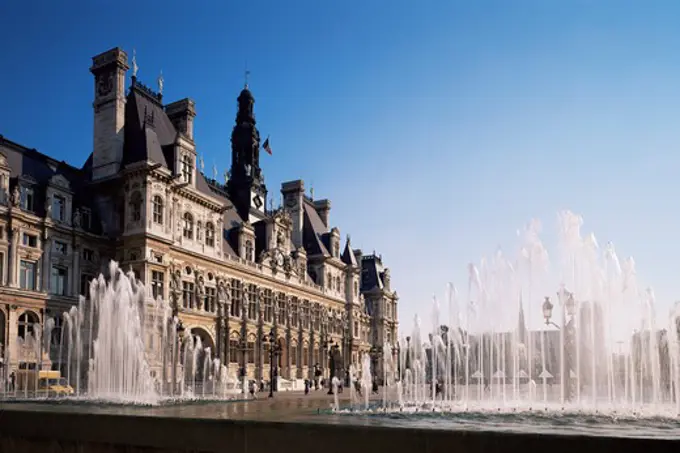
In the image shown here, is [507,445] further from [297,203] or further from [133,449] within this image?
[297,203]

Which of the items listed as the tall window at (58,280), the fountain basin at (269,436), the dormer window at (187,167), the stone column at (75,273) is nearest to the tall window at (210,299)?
the dormer window at (187,167)

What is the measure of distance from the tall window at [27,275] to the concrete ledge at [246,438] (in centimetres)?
2656

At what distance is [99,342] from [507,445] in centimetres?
3124

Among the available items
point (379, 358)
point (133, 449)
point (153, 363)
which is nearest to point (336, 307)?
point (379, 358)

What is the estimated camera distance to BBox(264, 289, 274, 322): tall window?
195 ft

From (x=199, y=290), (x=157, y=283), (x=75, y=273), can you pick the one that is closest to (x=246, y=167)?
(x=199, y=290)

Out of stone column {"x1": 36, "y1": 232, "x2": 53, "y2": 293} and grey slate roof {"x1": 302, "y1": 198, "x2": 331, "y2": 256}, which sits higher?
grey slate roof {"x1": 302, "y1": 198, "x2": 331, "y2": 256}

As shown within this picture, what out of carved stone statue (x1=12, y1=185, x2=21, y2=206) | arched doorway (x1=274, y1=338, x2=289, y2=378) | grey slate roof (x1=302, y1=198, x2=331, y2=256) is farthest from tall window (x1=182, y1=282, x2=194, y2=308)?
grey slate roof (x1=302, y1=198, x2=331, y2=256)

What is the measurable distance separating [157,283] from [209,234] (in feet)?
29.2

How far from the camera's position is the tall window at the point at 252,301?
57125 millimetres

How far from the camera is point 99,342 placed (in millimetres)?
35469

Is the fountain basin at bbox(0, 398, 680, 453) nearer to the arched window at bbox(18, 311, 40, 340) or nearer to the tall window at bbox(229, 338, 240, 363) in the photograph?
the arched window at bbox(18, 311, 40, 340)

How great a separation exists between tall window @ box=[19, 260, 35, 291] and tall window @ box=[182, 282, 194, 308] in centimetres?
1135

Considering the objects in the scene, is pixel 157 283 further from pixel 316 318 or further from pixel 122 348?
pixel 316 318
